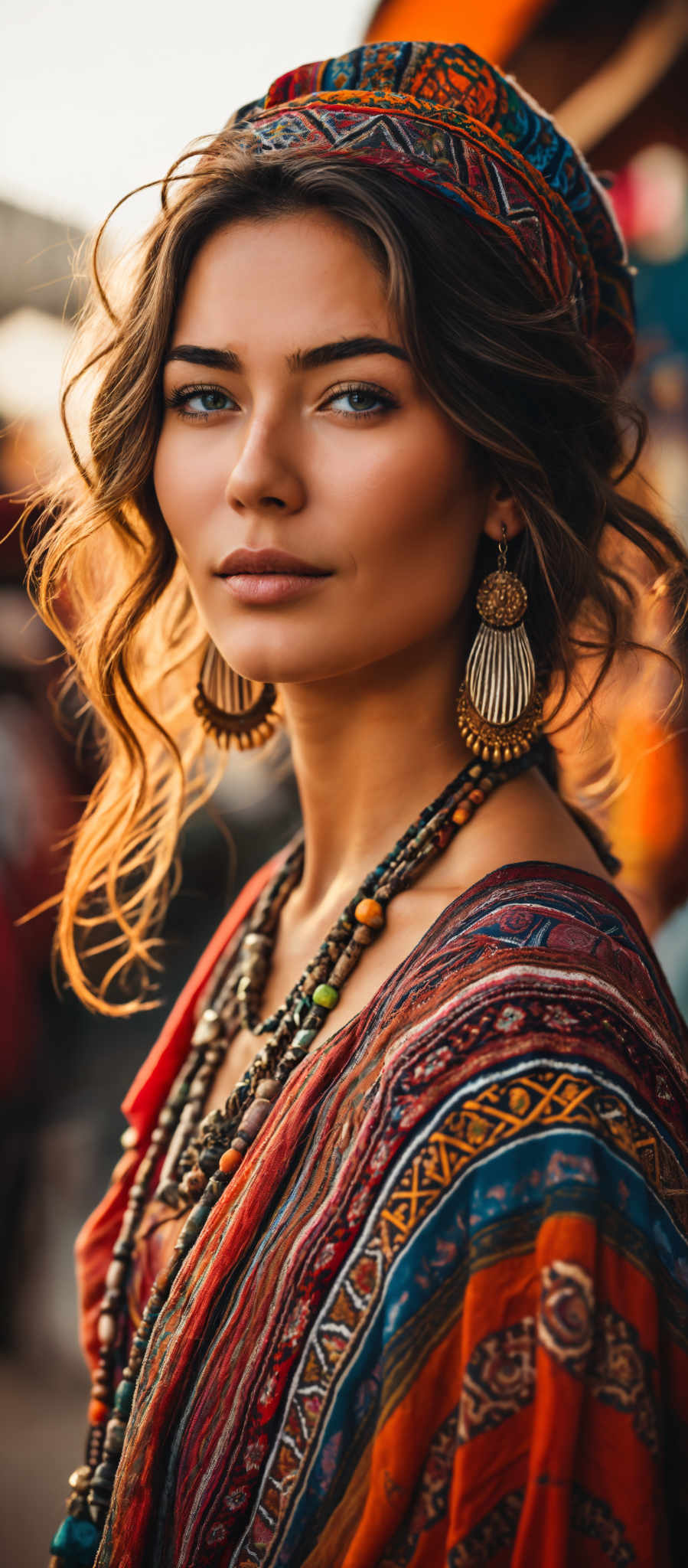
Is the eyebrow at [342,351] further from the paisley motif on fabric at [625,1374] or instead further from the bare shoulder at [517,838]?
the paisley motif on fabric at [625,1374]

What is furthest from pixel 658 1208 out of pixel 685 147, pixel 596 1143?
pixel 685 147

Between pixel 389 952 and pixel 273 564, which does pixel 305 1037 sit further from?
pixel 273 564

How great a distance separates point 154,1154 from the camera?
1.57 metres

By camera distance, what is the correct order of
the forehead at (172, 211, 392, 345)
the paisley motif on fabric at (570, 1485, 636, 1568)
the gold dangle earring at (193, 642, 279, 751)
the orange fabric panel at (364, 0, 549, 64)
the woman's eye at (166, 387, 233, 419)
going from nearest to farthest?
the paisley motif on fabric at (570, 1485, 636, 1568), the forehead at (172, 211, 392, 345), the woman's eye at (166, 387, 233, 419), the gold dangle earring at (193, 642, 279, 751), the orange fabric panel at (364, 0, 549, 64)

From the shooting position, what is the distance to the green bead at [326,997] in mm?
1287

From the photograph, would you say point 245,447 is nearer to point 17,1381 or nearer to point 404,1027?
point 404,1027

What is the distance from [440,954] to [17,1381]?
2.38 meters

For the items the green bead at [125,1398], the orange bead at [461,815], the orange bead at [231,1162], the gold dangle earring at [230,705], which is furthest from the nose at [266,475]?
the green bead at [125,1398]

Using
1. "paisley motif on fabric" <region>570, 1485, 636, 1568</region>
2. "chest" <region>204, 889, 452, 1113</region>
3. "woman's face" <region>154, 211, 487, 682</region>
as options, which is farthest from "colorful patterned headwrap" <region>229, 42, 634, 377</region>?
"paisley motif on fabric" <region>570, 1485, 636, 1568</region>

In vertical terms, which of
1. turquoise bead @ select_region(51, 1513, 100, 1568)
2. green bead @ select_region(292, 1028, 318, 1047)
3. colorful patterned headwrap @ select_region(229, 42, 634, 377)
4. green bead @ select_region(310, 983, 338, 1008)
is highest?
colorful patterned headwrap @ select_region(229, 42, 634, 377)

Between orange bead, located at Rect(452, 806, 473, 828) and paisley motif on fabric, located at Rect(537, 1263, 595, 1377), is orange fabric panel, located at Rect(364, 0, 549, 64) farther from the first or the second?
paisley motif on fabric, located at Rect(537, 1263, 595, 1377)

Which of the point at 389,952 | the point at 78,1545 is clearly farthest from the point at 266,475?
the point at 78,1545

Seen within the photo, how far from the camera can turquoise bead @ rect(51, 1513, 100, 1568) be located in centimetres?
130

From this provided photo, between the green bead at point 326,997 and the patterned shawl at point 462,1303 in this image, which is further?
the green bead at point 326,997
